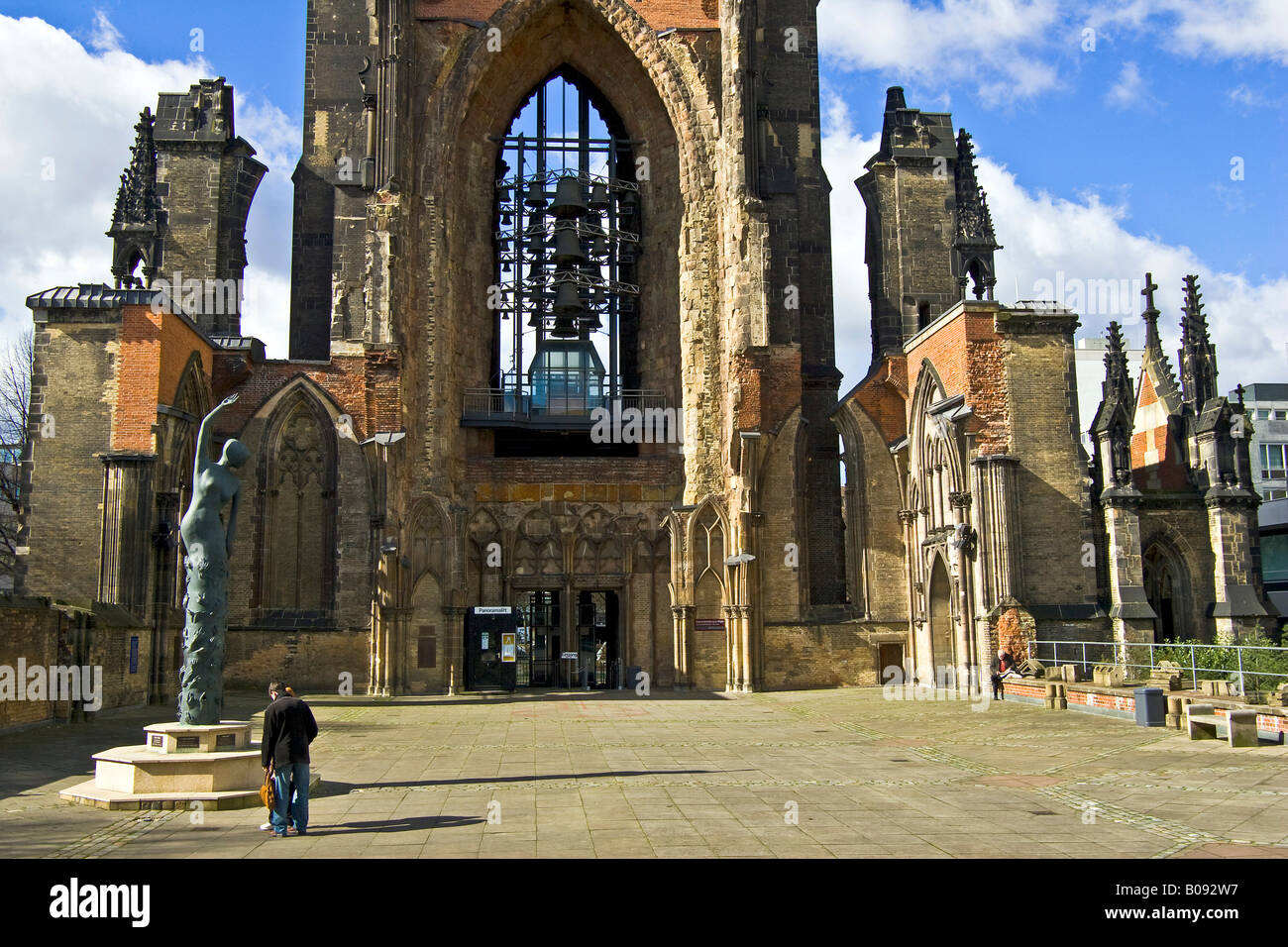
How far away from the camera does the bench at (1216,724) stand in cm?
1579

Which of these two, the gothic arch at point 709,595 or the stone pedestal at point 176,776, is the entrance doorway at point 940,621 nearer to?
the gothic arch at point 709,595

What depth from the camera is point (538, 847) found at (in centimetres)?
942

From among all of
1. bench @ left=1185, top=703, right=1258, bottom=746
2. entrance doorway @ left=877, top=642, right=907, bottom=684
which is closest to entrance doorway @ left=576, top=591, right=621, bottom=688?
entrance doorway @ left=877, top=642, right=907, bottom=684

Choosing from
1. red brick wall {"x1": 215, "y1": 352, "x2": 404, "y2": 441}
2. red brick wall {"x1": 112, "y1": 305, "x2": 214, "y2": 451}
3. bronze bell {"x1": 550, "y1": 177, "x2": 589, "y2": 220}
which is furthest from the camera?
bronze bell {"x1": 550, "y1": 177, "x2": 589, "y2": 220}

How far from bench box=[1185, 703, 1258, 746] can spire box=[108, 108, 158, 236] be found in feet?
93.5

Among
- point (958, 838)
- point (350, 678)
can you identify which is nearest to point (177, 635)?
point (350, 678)

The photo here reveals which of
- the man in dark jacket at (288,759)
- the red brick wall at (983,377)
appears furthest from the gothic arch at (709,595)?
the man in dark jacket at (288,759)

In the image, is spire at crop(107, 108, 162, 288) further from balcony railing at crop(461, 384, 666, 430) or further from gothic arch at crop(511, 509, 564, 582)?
gothic arch at crop(511, 509, 564, 582)

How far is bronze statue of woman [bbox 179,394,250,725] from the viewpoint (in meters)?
13.2

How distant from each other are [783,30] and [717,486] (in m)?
13.7

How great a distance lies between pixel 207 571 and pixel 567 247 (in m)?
20.3

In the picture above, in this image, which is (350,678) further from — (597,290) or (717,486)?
(597,290)

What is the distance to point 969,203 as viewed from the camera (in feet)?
111

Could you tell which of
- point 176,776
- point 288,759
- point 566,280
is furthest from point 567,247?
point 288,759
